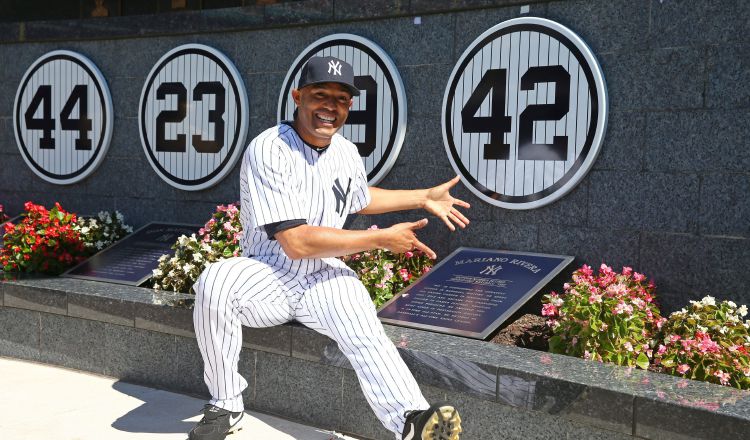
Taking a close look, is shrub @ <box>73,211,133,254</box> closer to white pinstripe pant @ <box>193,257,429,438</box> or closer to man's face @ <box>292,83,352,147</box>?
white pinstripe pant @ <box>193,257,429,438</box>

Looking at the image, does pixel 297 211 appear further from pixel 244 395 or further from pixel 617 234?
pixel 617 234

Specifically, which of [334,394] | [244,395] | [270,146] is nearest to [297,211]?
[270,146]

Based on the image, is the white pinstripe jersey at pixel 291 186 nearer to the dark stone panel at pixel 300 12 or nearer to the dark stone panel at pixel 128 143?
the dark stone panel at pixel 300 12

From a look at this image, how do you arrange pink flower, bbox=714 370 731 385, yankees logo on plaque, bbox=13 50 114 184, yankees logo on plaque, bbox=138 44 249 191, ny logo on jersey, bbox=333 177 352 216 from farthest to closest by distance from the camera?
yankees logo on plaque, bbox=13 50 114 184 → yankees logo on plaque, bbox=138 44 249 191 → ny logo on jersey, bbox=333 177 352 216 → pink flower, bbox=714 370 731 385

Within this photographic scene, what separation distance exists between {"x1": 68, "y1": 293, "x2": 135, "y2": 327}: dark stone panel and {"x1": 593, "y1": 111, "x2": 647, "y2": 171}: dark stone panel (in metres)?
3.08

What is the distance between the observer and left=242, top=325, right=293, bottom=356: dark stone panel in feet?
16.7

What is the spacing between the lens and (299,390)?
512 centimetres

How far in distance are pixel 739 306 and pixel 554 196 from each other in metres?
1.26

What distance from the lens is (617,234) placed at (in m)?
5.57

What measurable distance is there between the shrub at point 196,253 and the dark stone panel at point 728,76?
321 centimetres

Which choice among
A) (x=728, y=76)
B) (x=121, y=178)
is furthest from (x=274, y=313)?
(x=121, y=178)

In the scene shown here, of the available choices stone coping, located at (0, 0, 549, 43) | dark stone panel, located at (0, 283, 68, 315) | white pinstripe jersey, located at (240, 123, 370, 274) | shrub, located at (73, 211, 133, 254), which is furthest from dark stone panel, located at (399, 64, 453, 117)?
shrub, located at (73, 211, 133, 254)

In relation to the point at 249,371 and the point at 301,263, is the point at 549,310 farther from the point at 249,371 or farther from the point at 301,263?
the point at 249,371

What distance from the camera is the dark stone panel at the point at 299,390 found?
497cm
